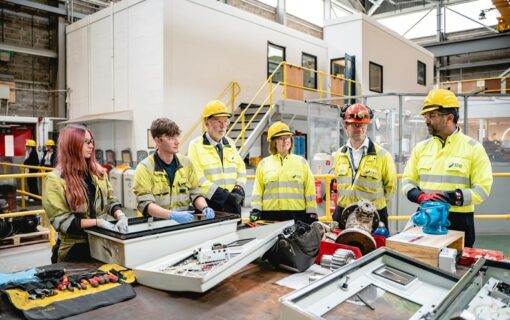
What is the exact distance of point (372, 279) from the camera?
1815mm

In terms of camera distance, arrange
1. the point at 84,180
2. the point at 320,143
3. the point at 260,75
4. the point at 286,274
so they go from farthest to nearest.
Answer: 1. the point at 260,75
2. the point at 320,143
3. the point at 84,180
4. the point at 286,274

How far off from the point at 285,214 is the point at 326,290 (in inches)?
76.0

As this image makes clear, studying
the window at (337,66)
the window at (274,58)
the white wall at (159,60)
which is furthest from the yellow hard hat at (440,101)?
the window at (337,66)

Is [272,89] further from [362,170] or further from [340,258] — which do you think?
[340,258]

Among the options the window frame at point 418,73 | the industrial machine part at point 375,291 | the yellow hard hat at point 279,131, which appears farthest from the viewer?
the window frame at point 418,73

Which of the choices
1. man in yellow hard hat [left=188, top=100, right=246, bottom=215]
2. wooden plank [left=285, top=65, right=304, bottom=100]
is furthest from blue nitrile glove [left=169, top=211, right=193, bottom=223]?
wooden plank [left=285, top=65, right=304, bottom=100]

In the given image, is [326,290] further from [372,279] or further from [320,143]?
[320,143]

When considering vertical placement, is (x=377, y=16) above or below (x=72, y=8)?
above

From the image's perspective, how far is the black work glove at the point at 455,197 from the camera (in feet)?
8.69

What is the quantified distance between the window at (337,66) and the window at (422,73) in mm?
4945

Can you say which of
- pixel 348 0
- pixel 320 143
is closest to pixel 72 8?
pixel 320 143

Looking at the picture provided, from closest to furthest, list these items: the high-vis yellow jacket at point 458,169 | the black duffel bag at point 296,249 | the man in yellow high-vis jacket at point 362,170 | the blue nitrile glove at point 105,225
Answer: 1. the black duffel bag at point 296,249
2. the blue nitrile glove at point 105,225
3. the high-vis yellow jacket at point 458,169
4. the man in yellow high-vis jacket at point 362,170

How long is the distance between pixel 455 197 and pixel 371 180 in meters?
0.76

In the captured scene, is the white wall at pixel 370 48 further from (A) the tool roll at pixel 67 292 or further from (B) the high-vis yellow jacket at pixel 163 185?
(A) the tool roll at pixel 67 292
